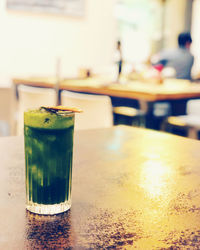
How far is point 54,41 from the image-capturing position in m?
5.38

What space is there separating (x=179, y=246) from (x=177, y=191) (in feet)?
0.79

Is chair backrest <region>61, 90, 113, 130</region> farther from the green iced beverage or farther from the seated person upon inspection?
the seated person

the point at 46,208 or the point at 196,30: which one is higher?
the point at 196,30

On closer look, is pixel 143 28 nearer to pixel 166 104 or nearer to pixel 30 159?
pixel 166 104

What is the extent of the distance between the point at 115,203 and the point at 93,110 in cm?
185

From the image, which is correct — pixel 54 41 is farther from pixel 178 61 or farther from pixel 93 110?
pixel 93 110

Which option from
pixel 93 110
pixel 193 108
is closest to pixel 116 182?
pixel 93 110

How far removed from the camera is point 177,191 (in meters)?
0.78

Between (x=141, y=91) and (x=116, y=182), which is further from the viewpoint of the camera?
(x=141, y=91)

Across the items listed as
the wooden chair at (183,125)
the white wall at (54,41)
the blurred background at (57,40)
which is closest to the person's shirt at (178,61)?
the blurred background at (57,40)

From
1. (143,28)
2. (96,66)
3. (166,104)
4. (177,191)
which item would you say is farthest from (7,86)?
(177,191)

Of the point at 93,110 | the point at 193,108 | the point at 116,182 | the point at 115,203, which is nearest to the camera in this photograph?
the point at 115,203

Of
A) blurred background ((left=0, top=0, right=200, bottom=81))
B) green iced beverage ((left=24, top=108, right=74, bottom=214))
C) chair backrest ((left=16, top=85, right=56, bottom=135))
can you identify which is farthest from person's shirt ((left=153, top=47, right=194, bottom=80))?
green iced beverage ((left=24, top=108, right=74, bottom=214))

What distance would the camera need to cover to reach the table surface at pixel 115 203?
22.0 inches
